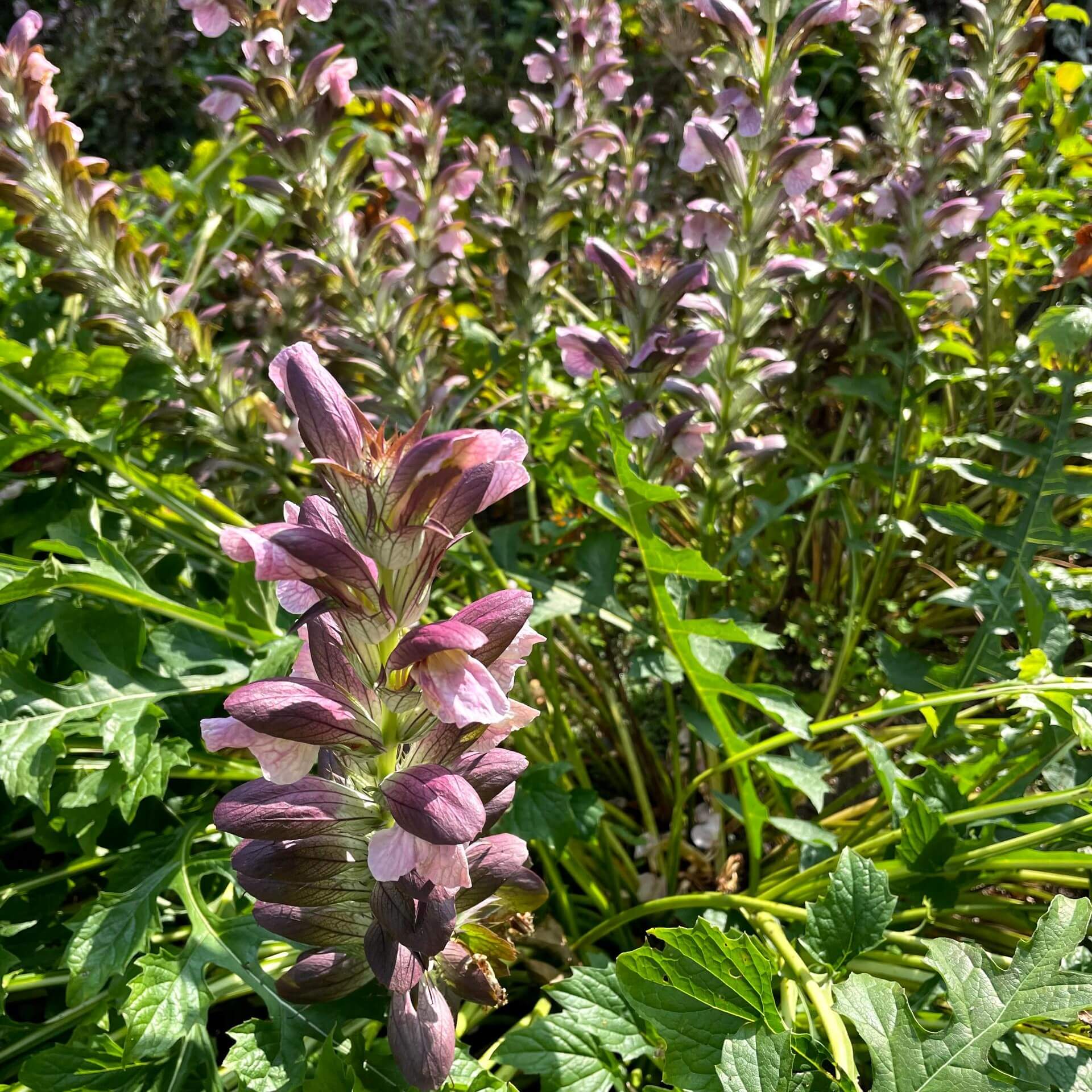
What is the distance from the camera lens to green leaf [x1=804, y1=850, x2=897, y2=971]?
894 millimetres

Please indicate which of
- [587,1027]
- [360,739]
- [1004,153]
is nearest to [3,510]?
[360,739]

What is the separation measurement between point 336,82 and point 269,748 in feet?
4.21

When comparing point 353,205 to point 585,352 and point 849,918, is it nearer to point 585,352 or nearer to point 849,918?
point 585,352

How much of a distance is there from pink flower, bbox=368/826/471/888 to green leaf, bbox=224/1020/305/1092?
331 millimetres

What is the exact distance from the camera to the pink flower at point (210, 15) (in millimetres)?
1416

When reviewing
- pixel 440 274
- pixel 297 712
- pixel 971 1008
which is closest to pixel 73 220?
pixel 440 274

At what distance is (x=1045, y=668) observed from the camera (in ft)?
3.80

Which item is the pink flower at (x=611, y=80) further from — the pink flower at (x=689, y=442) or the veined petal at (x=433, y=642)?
the veined petal at (x=433, y=642)

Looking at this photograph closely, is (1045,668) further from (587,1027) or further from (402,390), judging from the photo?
(402,390)

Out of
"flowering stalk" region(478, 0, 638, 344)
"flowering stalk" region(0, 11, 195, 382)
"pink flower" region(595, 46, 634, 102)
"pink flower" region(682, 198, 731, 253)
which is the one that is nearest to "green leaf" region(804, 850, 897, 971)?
"pink flower" region(682, 198, 731, 253)

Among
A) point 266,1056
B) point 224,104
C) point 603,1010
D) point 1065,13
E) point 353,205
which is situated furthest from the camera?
point 1065,13

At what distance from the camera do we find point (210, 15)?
4.67 feet

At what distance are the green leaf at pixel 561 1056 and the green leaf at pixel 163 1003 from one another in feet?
1.14

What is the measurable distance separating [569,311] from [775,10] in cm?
134
